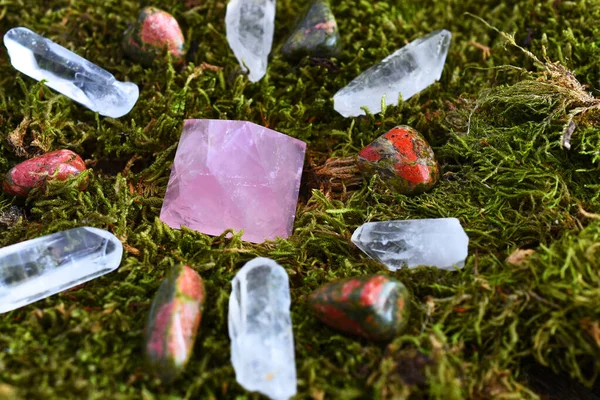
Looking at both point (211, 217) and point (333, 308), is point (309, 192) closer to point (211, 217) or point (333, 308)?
point (211, 217)

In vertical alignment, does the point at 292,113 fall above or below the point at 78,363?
above

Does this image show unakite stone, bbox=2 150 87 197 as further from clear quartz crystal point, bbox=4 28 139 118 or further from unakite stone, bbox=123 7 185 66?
unakite stone, bbox=123 7 185 66

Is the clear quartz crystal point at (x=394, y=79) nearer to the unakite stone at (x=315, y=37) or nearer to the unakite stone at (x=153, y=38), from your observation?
the unakite stone at (x=315, y=37)

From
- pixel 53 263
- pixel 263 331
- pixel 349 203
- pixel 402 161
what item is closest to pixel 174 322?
pixel 263 331

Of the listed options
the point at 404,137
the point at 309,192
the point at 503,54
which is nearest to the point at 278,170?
the point at 309,192

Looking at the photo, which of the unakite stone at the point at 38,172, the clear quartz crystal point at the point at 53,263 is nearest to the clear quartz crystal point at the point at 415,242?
the clear quartz crystal point at the point at 53,263

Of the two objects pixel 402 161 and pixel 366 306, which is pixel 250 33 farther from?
pixel 366 306

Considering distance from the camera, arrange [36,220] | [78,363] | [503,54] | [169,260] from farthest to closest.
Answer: [503,54]
[36,220]
[169,260]
[78,363]
